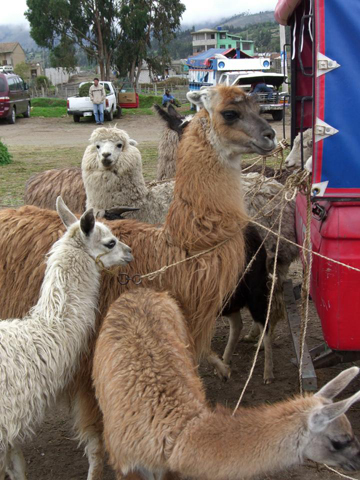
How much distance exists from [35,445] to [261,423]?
203 centimetres

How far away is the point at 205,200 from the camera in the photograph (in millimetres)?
3633

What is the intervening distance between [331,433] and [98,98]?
68.5 ft

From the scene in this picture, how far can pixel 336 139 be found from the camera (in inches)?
124

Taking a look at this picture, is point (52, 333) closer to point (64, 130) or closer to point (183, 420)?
point (183, 420)

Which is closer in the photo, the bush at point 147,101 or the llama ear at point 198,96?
the llama ear at point 198,96

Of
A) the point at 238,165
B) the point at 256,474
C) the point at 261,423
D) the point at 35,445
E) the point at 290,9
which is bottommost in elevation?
the point at 35,445

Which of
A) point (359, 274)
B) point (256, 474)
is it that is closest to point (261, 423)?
point (256, 474)

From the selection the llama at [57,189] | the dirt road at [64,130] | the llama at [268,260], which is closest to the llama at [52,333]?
the llama at [268,260]

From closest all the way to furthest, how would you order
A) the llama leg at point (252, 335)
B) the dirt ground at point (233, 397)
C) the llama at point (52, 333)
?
the llama at point (52, 333)
the dirt ground at point (233, 397)
the llama leg at point (252, 335)

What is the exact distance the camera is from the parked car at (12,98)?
22.5 m

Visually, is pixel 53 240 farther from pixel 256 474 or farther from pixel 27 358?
pixel 256 474

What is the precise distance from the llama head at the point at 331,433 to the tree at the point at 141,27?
42.3 meters

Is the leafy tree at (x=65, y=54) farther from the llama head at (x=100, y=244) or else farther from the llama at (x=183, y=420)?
the llama at (x=183, y=420)

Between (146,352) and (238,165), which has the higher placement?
(238,165)
